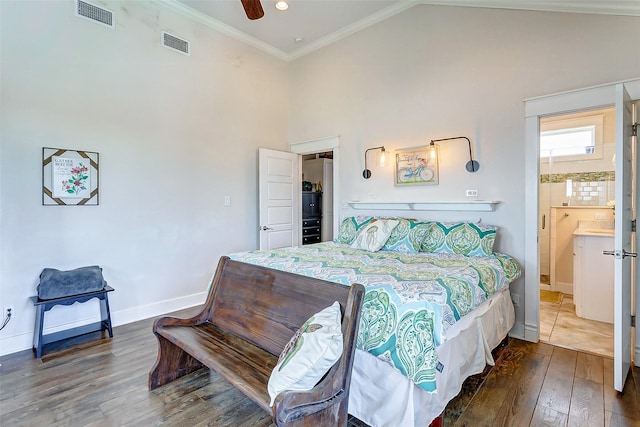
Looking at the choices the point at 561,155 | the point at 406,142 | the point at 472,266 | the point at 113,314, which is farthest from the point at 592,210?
the point at 113,314

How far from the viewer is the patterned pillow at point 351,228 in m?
3.68

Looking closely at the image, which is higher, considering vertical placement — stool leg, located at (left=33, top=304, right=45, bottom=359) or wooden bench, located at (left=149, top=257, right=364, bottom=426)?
wooden bench, located at (left=149, top=257, right=364, bottom=426)

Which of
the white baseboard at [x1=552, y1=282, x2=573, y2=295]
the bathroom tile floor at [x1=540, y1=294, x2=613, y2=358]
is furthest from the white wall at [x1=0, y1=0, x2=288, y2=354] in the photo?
the white baseboard at [x1=552, y1=282, x2=573, y2=295]

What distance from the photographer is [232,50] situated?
14.1ft

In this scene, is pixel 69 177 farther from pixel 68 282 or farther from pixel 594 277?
pixel 594 277

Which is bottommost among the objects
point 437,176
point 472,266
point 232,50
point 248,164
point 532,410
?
point 532,410

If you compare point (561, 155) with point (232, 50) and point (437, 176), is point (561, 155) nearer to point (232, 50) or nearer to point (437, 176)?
point (437, 176)

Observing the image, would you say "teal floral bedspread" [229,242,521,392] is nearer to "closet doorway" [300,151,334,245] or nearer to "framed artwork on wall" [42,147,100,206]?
"framed artwork on wall" [42,147,100,206]

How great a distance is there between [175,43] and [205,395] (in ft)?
12.2

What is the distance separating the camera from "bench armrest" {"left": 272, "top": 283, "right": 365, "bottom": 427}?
1216 mm

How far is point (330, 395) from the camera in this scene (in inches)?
53.8

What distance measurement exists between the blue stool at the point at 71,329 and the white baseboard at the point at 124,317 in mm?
46

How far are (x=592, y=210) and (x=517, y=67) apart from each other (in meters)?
2.35

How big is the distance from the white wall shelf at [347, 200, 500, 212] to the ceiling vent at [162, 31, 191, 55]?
9.08 feet
